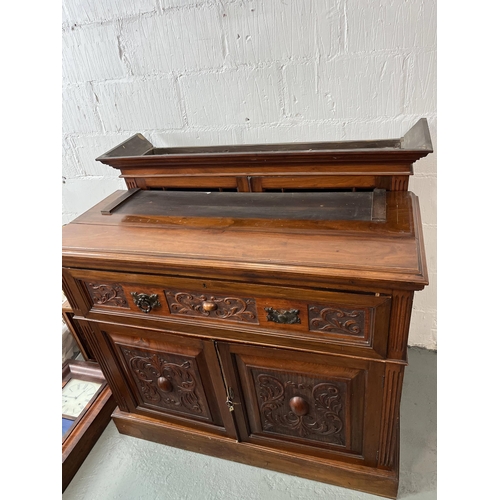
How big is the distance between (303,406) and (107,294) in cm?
63

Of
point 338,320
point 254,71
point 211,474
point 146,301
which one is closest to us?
point 338,320

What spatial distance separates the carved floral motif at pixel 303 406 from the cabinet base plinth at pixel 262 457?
111 millimetres

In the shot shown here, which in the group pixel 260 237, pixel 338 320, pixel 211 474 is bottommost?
pixel 211 474

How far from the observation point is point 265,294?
95 cm

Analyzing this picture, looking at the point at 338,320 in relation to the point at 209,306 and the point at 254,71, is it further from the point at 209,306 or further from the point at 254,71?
the point at 254,71

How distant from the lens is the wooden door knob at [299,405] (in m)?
1.11

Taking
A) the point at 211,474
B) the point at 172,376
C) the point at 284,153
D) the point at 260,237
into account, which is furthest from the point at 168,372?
the point at 284,153

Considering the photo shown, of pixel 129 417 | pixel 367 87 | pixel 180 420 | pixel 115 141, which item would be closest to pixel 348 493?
pixel 180 420

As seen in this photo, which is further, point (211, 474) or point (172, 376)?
point (211, 474)

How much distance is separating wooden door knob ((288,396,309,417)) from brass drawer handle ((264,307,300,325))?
0.90ft

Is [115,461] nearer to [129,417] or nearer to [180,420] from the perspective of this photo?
[129,417]

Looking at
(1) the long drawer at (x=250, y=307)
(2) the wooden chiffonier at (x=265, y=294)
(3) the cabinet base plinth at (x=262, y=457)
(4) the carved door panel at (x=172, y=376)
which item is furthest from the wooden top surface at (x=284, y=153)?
(3) the cabinet base plinth at (x=262, y=457)

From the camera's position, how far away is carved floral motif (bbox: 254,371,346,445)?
108cm

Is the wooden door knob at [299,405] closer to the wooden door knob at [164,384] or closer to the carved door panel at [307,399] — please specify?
the carved door panel at [307,399]
